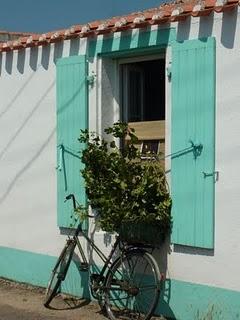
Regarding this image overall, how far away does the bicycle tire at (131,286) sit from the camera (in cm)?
721

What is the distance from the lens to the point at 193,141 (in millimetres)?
6852

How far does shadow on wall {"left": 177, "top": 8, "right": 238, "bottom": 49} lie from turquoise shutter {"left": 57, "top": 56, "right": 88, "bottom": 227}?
1.60 m

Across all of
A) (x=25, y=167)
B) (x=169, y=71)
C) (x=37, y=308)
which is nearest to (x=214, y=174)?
(x=169, y=71)

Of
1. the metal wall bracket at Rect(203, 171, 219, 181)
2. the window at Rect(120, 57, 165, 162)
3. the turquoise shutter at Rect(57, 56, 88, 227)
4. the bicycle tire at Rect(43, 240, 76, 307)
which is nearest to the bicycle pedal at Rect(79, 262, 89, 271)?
the bicycle tire at Rect(43, 240, 76, 307)

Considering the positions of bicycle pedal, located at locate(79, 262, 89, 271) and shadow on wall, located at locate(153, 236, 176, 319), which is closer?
shadow on wall, located at locate(153, 236, 176, 319)

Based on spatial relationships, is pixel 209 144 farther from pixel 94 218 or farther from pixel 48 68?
pixel 48 68

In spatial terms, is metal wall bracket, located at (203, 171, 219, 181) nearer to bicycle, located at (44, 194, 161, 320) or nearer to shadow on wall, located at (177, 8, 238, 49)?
bicycle, located at (44, 194, 161, 320)

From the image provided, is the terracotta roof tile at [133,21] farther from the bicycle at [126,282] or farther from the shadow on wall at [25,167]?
the bicycle at [126,282]

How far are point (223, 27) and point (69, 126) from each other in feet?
8.29

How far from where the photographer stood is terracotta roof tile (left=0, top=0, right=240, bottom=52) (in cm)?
663

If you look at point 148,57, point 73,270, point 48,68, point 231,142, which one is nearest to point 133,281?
point 73,270

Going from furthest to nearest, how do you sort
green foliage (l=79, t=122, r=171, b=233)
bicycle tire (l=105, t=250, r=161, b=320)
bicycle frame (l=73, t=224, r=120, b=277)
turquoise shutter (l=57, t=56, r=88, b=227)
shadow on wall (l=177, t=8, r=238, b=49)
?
turquoise shutter (l=57, t=56, r=88, b=227), bicycle frame (l=73, t=224, r=120, b=277), bicycle tire (l=105, t=250, r=161, b=320), green foliage (l=79, t=122, r=171, b=233), shadow on wall (l=177, t=8, r=238, b=49)

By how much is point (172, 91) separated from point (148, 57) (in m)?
0.80

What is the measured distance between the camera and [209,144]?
22.0 ft
